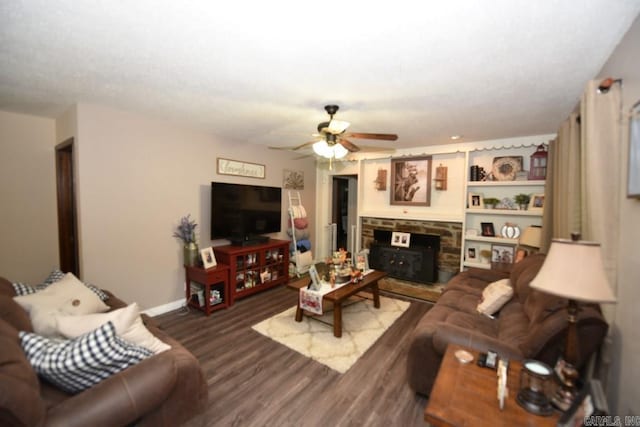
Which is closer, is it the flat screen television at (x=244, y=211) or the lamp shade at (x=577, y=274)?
the lamp shade at (x=577, y=274)

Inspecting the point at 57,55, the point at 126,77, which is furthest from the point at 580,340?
the point at 57,55

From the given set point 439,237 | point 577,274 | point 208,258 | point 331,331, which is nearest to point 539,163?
point 439,237

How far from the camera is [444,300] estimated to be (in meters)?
2.65

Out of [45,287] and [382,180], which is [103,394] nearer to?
[45,287]

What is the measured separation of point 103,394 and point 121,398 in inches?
3.1

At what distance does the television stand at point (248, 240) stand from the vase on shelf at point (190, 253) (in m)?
0.59

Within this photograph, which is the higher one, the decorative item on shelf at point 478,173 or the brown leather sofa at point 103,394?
the decorative item on shelf at point 478,173

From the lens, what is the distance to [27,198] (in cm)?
310

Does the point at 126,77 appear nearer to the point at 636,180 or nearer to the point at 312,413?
the point at 312,413

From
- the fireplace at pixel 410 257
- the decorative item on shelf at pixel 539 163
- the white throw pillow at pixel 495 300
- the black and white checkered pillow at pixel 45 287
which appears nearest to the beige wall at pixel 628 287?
the white throw pillow at pixel 495 300

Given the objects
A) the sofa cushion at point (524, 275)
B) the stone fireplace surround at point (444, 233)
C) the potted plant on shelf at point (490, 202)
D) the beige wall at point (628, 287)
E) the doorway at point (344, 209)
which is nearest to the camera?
the beige wall at point (628, 287)

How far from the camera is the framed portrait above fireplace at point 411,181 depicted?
459 cm

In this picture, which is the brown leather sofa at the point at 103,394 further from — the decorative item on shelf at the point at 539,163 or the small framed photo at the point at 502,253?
the decorative item on shelf at the point at 539,163

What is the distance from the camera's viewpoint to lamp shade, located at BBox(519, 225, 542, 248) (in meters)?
3.16
